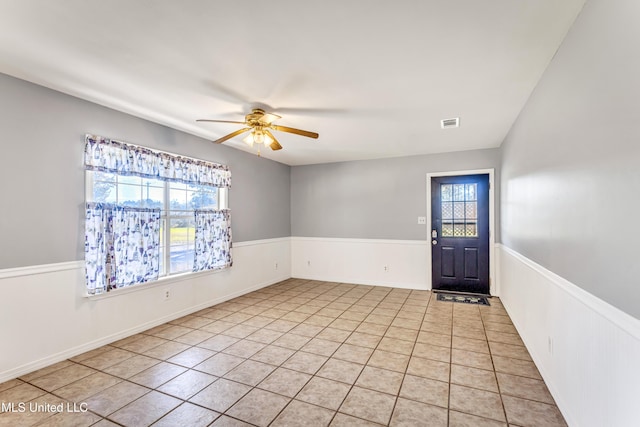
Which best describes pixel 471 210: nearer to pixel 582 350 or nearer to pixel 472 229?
pixel 472 229

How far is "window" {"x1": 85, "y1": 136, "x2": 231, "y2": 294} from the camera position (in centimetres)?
304

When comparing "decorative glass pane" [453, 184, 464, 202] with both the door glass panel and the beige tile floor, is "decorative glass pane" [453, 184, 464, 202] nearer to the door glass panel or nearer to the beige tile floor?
the door glass panel

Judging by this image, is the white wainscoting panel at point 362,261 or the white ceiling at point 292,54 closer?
the white ceiling at point 292,54

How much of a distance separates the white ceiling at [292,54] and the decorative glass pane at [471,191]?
1730 mm

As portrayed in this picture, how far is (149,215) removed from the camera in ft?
11.5

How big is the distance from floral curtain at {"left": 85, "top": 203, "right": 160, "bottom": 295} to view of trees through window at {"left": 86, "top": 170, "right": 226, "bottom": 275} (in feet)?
0.51

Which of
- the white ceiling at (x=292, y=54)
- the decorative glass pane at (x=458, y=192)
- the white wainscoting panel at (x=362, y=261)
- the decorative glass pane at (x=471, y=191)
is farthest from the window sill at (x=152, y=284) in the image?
the decorative glass pane at (x=471, y=191)

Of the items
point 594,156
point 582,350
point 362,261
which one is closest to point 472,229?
point 362,261

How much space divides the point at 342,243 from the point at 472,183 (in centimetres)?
261

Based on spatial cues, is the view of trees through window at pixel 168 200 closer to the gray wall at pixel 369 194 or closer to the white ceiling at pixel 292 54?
the white ceiling at pixel 292 54

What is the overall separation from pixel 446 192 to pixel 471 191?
40cm

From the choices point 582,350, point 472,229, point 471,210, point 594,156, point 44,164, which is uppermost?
point 44,164

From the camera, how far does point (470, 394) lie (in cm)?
224

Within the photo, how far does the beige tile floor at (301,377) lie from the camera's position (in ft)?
6.63
